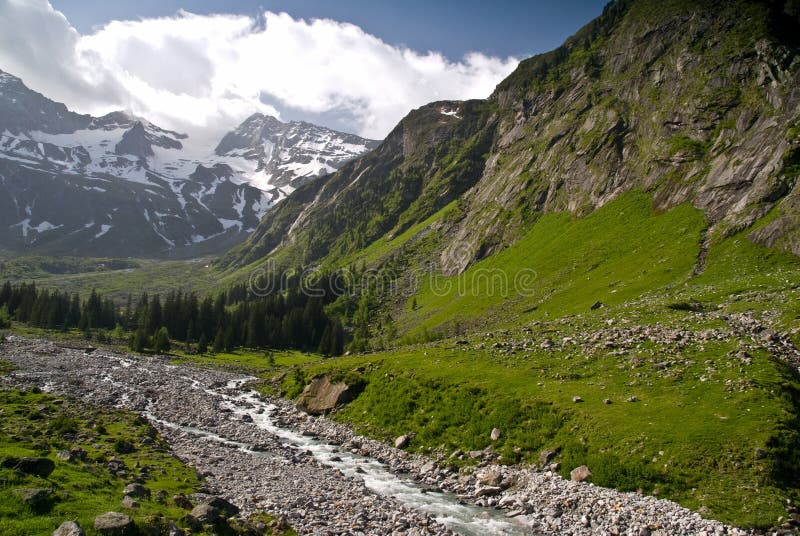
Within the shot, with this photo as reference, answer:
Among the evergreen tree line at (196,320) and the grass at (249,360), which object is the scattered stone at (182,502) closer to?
the grass at (249,360)

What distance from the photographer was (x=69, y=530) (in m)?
15.2

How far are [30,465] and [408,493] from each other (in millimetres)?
21142

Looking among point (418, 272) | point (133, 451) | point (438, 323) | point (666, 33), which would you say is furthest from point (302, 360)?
point (666, 33)

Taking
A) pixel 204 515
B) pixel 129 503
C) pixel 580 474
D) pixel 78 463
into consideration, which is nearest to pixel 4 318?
pixel 78 463

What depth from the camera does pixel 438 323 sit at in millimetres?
118000

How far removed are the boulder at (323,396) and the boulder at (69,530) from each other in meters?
39.6

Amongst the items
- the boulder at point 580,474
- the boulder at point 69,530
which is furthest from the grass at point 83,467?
the boulder at point 580,474

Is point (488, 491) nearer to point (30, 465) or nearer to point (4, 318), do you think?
point (30, 465)

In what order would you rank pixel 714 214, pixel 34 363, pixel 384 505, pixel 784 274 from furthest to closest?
pixel 714 214, pixel 34 363, pixel 784 274, pixel 384 505

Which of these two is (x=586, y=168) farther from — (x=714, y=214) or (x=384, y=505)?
(x=384, y=505)

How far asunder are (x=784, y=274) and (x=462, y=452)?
53610 millimetres

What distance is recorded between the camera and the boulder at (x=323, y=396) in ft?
179

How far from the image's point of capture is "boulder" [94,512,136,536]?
16219mm

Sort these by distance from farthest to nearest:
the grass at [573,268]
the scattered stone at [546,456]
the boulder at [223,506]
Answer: the grass at [573,268] → the scattered stone at [546,456] → the boulder at [223,506]
